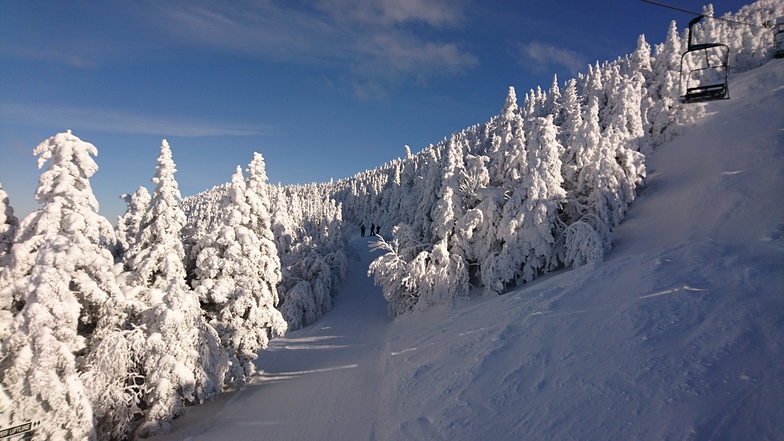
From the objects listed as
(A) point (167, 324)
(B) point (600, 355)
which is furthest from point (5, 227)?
(B) point (600, 355)

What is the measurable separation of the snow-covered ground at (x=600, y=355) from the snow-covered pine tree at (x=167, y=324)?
1848mm

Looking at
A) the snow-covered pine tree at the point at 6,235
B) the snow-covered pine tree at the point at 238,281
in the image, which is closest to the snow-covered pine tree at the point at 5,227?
the snow-covered pine tree at the point at 6,235

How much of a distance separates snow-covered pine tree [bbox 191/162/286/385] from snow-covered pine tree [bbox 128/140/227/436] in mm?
1405

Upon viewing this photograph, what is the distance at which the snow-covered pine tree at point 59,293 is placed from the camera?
31.0 ft

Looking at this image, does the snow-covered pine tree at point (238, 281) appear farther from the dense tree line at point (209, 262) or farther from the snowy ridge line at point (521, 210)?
the snowy ridge line at point (521, 210)

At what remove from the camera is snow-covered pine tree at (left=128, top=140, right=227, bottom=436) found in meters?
12.9

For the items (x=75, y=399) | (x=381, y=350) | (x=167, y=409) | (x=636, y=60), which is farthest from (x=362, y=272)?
(x=636, y=60)

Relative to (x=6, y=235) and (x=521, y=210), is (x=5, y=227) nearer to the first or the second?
(x=6, y=235)

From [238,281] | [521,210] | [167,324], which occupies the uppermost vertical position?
[521,210]

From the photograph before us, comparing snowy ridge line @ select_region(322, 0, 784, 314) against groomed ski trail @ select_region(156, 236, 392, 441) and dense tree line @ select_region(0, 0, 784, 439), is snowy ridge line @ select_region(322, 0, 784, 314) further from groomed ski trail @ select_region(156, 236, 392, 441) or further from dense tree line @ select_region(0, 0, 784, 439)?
groomed ski trail @ select_region(156, 236, 392, 441)

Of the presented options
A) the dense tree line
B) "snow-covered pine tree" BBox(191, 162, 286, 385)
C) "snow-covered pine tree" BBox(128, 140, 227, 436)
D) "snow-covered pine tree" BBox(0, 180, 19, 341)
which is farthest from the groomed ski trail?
"snow-covered pine tree" BBox(0, 180, 19, 341)

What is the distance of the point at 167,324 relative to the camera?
12.9 m

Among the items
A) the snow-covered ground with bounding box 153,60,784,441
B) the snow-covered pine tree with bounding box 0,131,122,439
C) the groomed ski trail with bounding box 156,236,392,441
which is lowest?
the groomed ski trail with bounding box 156,236,392,441

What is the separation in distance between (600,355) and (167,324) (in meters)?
14.6
